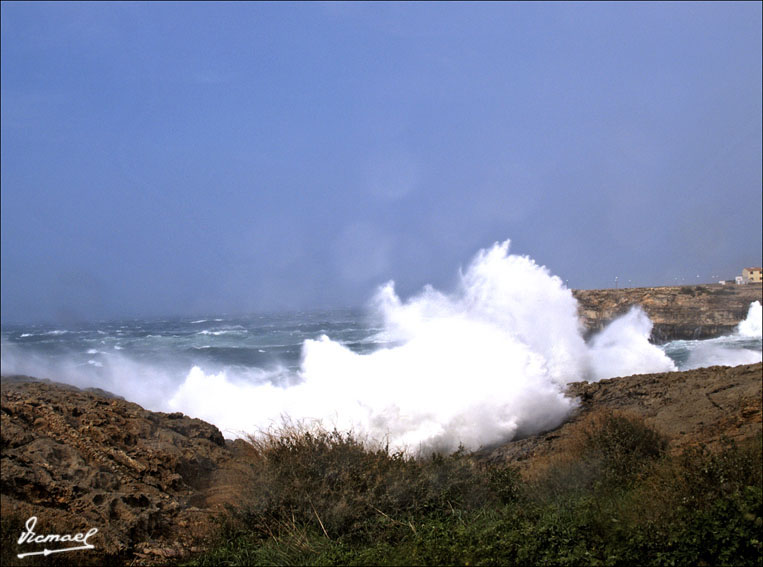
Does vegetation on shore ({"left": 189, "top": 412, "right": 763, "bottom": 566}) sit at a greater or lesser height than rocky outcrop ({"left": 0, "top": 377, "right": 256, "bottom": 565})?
lesser

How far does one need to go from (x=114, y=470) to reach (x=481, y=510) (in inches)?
169

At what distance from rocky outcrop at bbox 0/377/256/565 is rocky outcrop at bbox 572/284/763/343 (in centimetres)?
1481

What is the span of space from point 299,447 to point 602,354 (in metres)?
15.0

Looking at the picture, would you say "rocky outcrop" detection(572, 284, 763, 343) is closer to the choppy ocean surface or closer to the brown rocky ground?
the choppy ocean surface

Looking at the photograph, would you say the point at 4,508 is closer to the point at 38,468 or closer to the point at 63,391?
the point at 38,468

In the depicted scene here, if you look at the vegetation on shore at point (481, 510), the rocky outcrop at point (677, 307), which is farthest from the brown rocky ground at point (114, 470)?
the rocky outcrop at point (677, 307)

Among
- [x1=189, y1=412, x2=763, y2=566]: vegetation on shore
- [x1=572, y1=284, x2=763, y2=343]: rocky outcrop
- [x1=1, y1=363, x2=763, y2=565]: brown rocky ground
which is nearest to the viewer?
[x1=189, y1=412, x2=763, y2=566]: vegetation on shore

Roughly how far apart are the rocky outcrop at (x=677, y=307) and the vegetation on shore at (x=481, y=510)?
39.7 feet

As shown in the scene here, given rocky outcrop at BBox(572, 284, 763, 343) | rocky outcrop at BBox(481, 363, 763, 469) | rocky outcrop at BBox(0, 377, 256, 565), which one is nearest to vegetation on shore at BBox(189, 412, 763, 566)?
rocky outcrop at BBox(0, 377, 256, 565)

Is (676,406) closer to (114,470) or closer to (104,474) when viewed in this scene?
(114,470)

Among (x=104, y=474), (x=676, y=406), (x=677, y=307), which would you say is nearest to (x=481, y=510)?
(x=104, y=474)

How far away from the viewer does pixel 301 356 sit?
16.7m

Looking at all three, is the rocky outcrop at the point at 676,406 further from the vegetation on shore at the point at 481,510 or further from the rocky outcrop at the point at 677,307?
the rocky outcrop at the point at 677,307

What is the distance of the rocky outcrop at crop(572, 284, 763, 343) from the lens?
1778 centimetres
